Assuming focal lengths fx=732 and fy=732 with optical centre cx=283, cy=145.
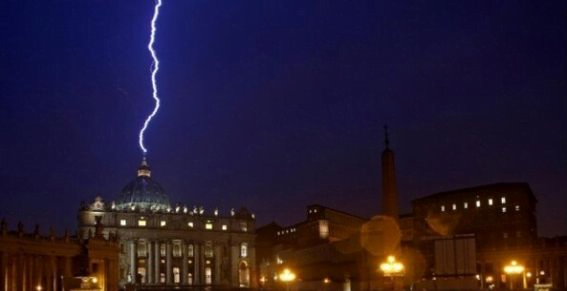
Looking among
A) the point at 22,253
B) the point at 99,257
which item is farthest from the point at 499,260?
the point at 22,253

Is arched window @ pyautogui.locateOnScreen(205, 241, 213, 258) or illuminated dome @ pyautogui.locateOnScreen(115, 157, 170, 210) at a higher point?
illuminated dome @ pyautogui.locateOnScreen(115, 157, 170, 210)

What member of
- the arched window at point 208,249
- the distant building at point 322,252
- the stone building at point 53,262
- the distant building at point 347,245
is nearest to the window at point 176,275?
the arched window at point 208,249

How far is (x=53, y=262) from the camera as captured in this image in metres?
54.0

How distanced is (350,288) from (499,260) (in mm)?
22555

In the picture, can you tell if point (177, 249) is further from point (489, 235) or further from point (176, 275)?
point (489, 235)

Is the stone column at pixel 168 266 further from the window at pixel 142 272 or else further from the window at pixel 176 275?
the window at pixel 142 272

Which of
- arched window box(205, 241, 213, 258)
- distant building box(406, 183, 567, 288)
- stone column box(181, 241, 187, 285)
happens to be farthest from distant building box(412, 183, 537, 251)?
arched window box(205, 241, 213, 258)

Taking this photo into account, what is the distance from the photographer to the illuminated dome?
463ft

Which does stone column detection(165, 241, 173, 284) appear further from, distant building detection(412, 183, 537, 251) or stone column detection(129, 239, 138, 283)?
distant building detection(412, 183, 537, 251)

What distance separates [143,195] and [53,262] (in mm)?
89706

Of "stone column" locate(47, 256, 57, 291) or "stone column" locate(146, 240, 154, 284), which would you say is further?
"stone column" locate(146, 240, 154, 284)

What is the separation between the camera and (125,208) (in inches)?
5364

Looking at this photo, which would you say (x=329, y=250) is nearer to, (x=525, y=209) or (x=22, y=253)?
(x=525, y=209)

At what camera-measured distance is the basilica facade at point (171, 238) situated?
130 meters
